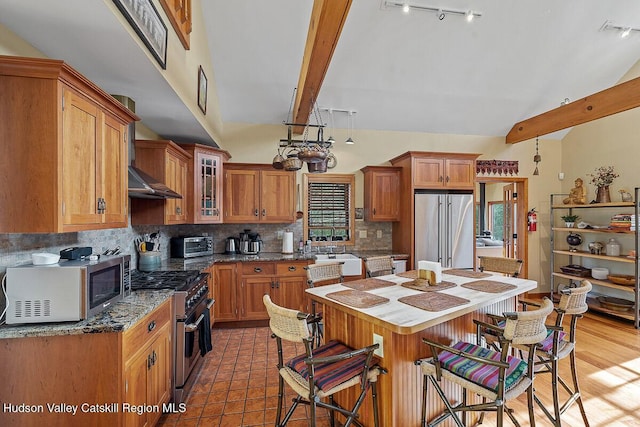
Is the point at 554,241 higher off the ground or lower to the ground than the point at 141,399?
higher

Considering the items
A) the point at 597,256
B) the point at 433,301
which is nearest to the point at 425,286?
the point at 433,301

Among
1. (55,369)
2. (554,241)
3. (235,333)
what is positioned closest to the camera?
(55,369)

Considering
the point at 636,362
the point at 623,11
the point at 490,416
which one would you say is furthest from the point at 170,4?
the point at 636,362

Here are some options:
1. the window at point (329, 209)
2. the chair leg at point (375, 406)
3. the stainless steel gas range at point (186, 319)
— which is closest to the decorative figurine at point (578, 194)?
the window at point (329, 209)

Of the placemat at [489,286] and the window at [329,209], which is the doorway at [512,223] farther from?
the placemat at [489,286]

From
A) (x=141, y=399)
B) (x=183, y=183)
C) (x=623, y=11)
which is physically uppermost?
(x=623, y=11)

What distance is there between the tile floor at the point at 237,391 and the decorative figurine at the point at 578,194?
4769 mm

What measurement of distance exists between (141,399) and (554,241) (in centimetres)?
624

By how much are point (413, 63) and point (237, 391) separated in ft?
13.4

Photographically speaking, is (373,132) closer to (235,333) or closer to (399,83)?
(399,83)

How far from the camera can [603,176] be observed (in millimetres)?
4445

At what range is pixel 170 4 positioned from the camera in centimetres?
219

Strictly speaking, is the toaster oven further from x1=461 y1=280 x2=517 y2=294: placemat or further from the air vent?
x1=461 y1=280 x2=517 y2=294: placemat

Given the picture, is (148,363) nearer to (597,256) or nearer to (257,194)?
(257,194)
